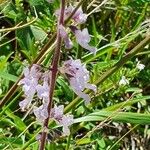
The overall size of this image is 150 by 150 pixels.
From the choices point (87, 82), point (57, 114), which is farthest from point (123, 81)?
point (57, 114)

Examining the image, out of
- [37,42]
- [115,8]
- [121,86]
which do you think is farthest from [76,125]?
[115,8]

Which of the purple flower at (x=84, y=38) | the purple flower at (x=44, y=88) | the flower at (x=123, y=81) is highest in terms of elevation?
the purple flower at (x=84, y=38)

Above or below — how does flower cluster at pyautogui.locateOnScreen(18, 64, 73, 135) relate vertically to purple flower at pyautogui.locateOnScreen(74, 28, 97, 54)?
below

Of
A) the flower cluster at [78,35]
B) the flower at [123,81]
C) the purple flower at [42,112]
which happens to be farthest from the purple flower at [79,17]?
the flower at [123,81]

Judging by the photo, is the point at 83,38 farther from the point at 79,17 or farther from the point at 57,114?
the point at 57,114

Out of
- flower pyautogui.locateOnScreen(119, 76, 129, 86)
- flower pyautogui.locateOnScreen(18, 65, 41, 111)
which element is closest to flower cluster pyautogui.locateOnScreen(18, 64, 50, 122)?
flower pyautogui.locateOnScreen(18, 65, 41, 111)

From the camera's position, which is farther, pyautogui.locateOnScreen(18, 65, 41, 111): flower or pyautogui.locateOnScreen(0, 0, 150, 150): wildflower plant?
pyautogui.locateOnScreen(0, 0, 150, 150): wildflower plant

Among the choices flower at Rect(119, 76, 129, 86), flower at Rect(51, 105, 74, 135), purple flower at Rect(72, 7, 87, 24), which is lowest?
flower at Rect(119, 76, 129, 86)

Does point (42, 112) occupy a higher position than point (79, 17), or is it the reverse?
point (79, 17)

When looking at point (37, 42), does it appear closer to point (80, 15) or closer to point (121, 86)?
point (121, 86)

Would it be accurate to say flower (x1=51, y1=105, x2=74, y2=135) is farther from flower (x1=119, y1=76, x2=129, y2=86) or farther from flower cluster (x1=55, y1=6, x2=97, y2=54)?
flower (x1=119, y1=76, x2=129, y2=86)

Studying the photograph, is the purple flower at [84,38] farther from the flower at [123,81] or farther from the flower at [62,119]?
the flower at [123,81]
